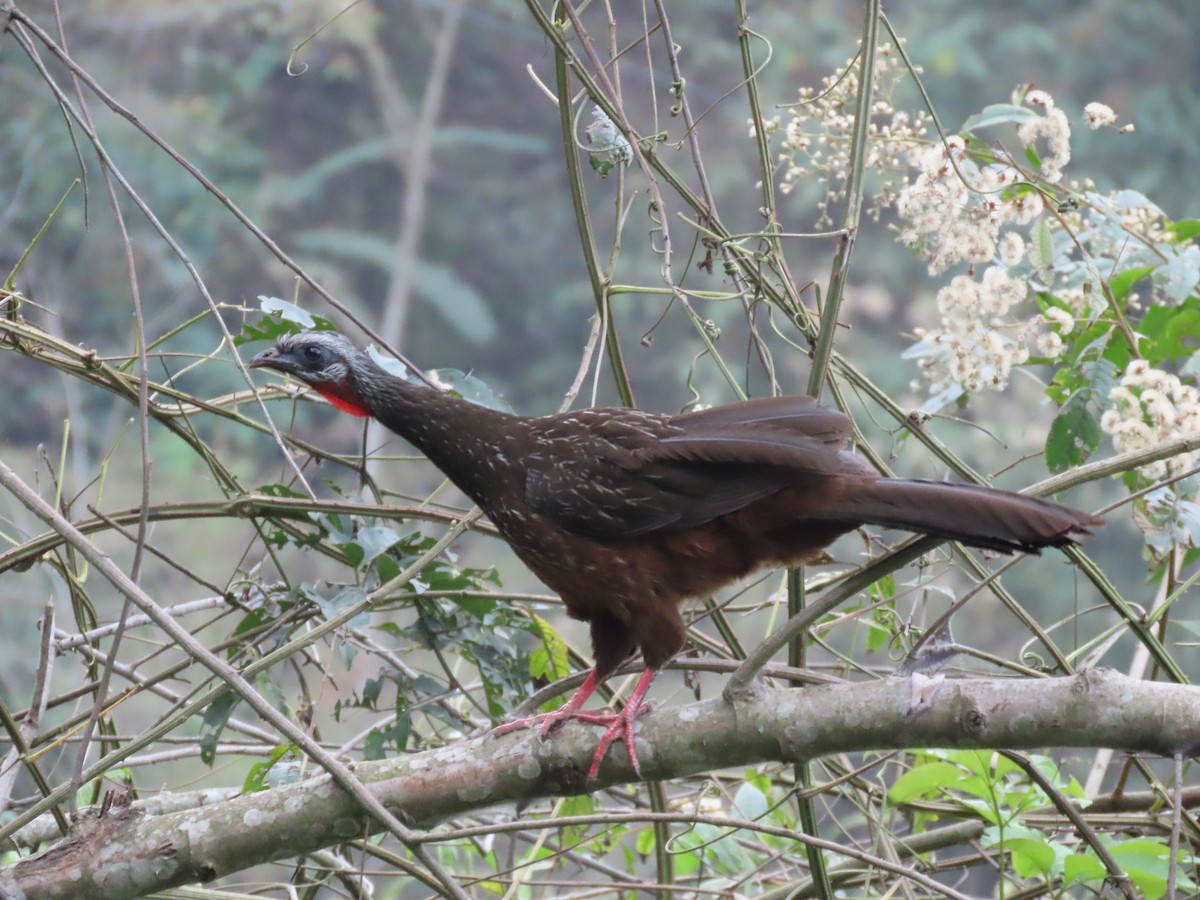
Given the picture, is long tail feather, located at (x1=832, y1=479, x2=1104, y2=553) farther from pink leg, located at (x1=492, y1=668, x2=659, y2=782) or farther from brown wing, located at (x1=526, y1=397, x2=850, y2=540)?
pink leg, located at (x1=492, y1=668, x2=659, y2=782)

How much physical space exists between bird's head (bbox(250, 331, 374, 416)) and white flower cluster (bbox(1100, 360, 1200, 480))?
149 centimetres

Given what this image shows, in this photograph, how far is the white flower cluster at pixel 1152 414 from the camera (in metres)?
2.31

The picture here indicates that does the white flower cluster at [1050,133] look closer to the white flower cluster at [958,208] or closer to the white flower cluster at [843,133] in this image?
the white flower cluster at [958,208]

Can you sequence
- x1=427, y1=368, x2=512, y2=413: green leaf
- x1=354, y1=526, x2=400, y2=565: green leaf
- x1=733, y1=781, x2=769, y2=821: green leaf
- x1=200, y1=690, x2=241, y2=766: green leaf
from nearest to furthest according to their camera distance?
x1=200, y1=690, x2=241, y2=766: green leaf → x1=354, y1=526, x2=400, y2=565: green leaf → x1=733, y1=781, x2=769, y2=821: green leaf → x1=427, y1=368, x2=512, y2=413: green leaf

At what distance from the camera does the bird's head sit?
2449mm

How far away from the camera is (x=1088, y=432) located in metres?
2.43

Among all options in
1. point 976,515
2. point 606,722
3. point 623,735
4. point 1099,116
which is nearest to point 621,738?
point 623,735

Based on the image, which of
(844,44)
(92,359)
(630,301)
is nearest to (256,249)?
(630,301)

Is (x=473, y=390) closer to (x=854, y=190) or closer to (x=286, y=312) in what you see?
(x=286, y=312)

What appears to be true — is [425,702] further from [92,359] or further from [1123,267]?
[1123,267]

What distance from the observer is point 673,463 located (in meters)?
Result: 2.28

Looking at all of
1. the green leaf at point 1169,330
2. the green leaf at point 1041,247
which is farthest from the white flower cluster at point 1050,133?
the green leaf at point 1169,330

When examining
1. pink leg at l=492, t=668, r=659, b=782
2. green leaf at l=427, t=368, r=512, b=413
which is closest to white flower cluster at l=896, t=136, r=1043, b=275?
green leaf at l=427, t=368, r=512, b=413

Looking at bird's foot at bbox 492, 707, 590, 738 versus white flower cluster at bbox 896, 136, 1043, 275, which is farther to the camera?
white flower cluster at bbox 896, 136, 1043, 275
